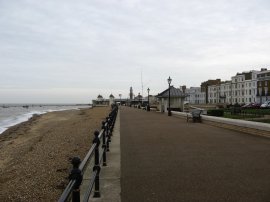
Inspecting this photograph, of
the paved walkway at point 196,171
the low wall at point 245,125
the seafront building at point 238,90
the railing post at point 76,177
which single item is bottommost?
the paved walkway at point 196,171

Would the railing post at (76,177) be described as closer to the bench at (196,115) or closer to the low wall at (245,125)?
the low wall at (245,125)

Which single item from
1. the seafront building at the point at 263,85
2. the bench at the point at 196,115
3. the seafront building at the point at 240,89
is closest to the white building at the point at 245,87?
the seafront building at the point at 240,89

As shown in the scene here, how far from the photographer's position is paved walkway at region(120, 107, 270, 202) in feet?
18.8

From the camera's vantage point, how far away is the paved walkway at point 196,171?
574cm

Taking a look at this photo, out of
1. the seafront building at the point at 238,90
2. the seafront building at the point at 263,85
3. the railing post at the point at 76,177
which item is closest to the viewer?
the railing post at the point at 76,177

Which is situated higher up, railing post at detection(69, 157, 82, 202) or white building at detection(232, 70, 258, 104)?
white building at detection(232, 70, 258, 104)

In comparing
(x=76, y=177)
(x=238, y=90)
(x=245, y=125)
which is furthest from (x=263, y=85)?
(x=76, y=177)

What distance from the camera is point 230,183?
640cm

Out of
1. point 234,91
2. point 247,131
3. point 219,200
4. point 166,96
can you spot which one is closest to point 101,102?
point 234,91

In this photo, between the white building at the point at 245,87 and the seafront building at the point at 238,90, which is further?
the white building at the point at 245,87

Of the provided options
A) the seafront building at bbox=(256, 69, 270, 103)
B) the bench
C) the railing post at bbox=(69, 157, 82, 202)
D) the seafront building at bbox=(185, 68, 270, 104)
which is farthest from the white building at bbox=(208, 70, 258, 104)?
the railing post at bbox=(69, 157, 82, 202)

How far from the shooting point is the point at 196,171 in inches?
294

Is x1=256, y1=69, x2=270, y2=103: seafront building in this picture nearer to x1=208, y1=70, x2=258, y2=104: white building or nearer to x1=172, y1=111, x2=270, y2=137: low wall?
x1=208, y1=70, x2=258, y2=104: white building

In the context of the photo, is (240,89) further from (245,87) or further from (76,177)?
(76,177)
